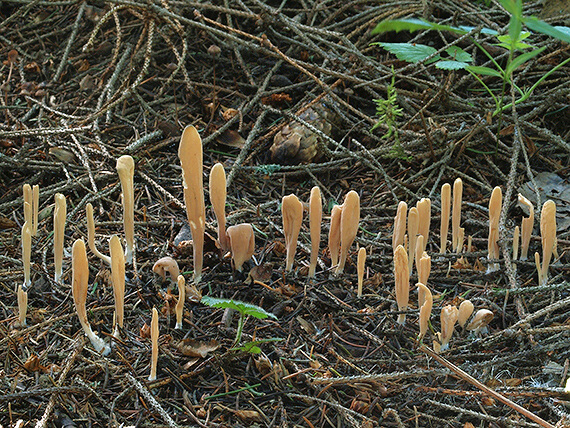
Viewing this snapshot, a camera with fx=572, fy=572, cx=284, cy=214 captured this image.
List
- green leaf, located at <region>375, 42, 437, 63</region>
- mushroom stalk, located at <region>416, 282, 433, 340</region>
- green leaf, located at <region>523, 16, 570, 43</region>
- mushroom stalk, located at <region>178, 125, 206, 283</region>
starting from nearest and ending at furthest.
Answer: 1. green leaf, located at <region>523, 16, 570, 43</region>
2. mushroom stalk, located at <region>416, 282, 433, 340</region>
3. mushroom stalk, located at <region>178, 125, 206, 283</region>
4. green leaf, located at <region>375, 42, 437, 63</region>

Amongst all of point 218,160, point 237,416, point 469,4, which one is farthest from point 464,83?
point 237,416

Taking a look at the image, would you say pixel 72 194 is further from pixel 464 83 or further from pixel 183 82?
pixel 464 83

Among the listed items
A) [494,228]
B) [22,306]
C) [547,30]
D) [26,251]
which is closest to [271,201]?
[494,228]

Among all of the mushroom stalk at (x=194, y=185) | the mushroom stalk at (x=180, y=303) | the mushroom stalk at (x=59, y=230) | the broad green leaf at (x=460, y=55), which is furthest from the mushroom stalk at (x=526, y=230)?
the mushroom stalk at (x=59, y=230)

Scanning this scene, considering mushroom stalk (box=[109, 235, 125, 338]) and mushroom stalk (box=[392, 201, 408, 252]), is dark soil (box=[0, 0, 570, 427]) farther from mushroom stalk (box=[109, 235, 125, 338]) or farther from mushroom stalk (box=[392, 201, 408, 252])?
mushroom stalk (box=[392, 201, 408, 252])

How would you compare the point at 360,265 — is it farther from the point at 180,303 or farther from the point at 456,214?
the point at 180,303

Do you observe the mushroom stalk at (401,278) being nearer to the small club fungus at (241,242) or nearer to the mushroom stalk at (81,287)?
the small club fungus at (241,242)

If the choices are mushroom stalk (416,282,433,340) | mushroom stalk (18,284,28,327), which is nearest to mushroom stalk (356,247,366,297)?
mushroom stalk (416,282,433,340)
